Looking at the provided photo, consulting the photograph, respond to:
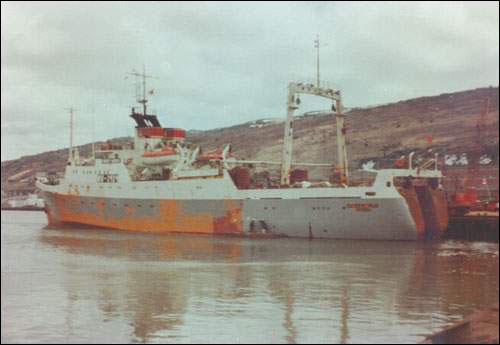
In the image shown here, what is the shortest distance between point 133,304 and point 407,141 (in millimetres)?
51221

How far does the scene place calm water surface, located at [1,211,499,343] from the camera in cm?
1046

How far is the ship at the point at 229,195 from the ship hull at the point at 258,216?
0.16 feet

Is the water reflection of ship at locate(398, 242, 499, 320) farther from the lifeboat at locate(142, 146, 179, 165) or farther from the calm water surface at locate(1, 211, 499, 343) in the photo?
the lifeboat at locate(142, 146, 179, 165)

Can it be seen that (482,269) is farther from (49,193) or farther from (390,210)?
(49,193)

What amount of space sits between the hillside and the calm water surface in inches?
1169

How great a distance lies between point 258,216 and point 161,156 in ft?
25.4

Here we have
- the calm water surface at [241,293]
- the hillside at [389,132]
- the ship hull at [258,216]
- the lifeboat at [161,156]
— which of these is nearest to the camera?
the calm water surface at [241,293]

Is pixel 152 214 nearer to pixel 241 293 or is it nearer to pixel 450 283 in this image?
pixel 241 293

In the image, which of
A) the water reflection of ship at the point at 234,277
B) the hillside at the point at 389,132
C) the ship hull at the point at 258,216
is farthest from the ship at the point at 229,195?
the hillside at the point at 389,132

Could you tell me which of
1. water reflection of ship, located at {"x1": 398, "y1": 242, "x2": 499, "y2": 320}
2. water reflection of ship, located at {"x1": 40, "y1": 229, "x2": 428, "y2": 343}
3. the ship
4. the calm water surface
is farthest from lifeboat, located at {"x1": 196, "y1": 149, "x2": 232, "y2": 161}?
water reflection of ship, located at {"x1": 398, "y1": 242, "x2": 499, "y2": 320}

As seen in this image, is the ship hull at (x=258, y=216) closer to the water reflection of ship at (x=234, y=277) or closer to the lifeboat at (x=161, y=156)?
the water reflection of ship at (x=234, y=277)

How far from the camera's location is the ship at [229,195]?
2678cm

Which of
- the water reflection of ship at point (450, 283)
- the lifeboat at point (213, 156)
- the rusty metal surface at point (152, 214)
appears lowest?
the water reflection of ship at point (450, 283)

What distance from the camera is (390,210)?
1033 inches
